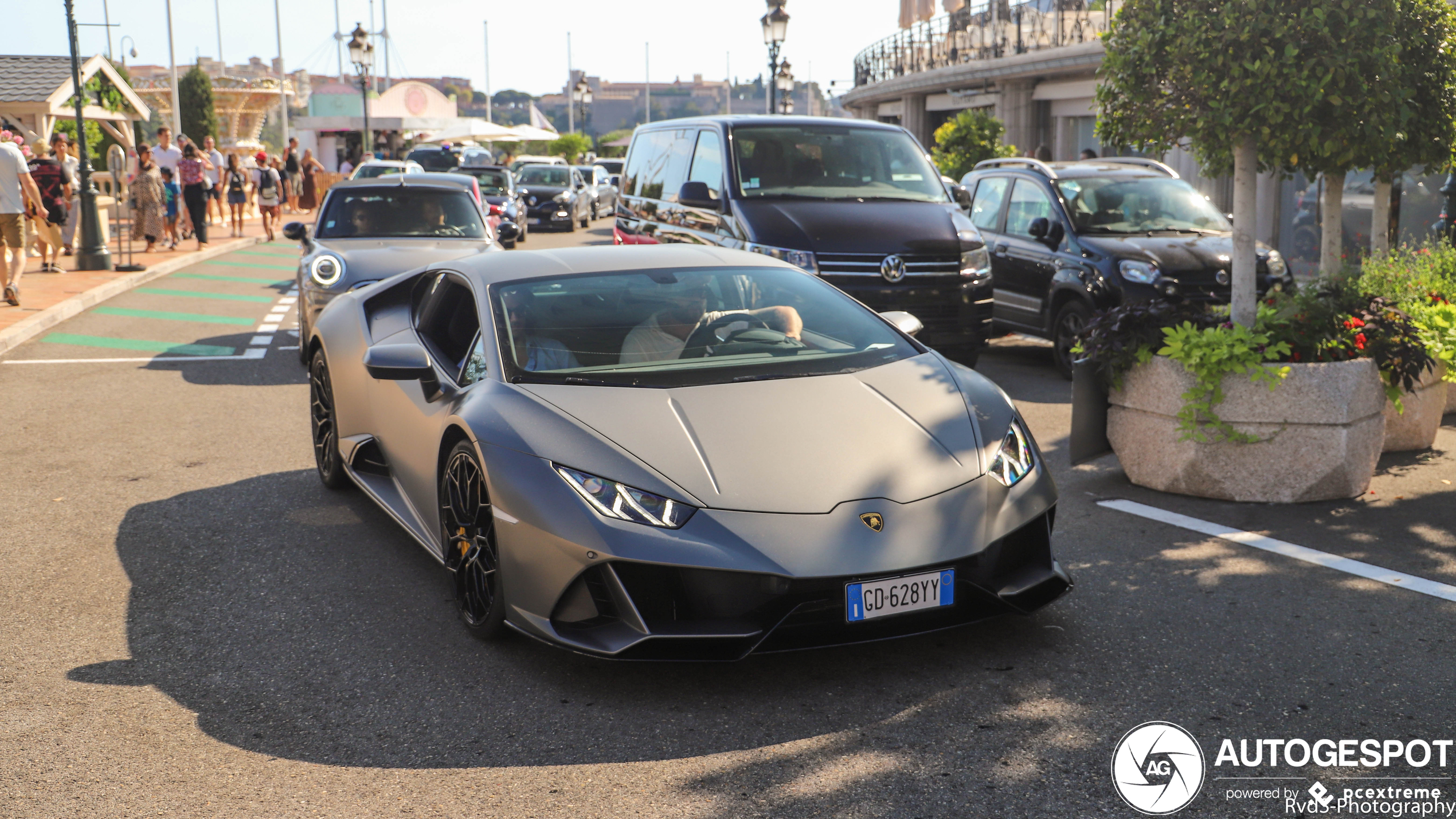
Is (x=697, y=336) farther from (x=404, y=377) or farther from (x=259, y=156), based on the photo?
(x=259, y=156)

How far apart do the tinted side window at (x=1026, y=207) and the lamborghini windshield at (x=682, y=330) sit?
603 centimetres

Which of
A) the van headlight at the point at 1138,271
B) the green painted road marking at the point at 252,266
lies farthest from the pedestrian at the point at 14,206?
the van headlight at the point at 1138,271

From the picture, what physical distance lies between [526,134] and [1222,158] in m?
48.5

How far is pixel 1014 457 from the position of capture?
4.38 m

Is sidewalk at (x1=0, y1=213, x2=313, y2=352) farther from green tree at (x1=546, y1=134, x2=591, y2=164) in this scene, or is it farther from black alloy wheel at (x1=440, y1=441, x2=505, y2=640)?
green tree at (x1=546, y1=134, x2=591, y2=164)

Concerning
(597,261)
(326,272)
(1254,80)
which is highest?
(1254,80)

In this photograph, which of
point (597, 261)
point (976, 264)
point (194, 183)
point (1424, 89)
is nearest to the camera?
point (597, 261)

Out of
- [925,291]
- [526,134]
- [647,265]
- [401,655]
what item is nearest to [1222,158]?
[925,291]

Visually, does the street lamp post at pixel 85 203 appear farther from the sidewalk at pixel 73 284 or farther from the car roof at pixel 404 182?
the car roof at pixel 404 182

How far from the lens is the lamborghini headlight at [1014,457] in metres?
4.24

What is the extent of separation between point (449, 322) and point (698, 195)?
5.20 m

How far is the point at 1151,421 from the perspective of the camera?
6.58 meters


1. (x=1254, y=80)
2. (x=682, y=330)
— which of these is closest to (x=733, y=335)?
(x=682, y=330)

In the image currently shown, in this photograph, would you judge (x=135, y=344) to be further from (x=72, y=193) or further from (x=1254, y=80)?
(x=1254, y=80)
